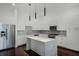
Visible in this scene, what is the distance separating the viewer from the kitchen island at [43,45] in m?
1.89

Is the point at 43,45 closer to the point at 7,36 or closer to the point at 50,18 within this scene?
the point at 50,18

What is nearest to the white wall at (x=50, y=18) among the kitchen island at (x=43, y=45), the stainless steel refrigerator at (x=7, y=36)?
the stainless steel refrigerator at (x=7, y=36)

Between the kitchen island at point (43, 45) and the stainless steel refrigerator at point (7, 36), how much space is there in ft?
1.11

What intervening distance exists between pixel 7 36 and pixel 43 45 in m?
0.82

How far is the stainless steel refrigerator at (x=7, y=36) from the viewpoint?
6.27 feet

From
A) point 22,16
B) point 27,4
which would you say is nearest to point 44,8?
point 27,4

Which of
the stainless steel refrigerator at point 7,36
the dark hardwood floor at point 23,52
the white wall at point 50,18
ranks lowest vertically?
the dark hardwood floor at point 23,52

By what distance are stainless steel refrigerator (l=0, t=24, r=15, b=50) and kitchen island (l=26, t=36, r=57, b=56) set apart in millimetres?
339

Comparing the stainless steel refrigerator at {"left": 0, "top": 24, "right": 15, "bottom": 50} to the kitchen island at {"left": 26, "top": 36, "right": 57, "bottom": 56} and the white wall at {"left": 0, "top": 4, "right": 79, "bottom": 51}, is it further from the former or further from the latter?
the kitchen island at {"left": 26, "top": 36, "right": 57, "bottom": 56}

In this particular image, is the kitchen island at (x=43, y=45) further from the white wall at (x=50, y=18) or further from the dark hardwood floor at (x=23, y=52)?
the white wall at (x=50, y=18)

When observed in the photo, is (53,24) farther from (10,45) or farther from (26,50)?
(10,45)

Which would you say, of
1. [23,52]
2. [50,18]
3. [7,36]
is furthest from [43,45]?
[7,36]

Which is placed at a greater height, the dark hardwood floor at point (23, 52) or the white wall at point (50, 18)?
the white wall at point (50, 18)

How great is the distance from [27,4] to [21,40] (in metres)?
0.76
